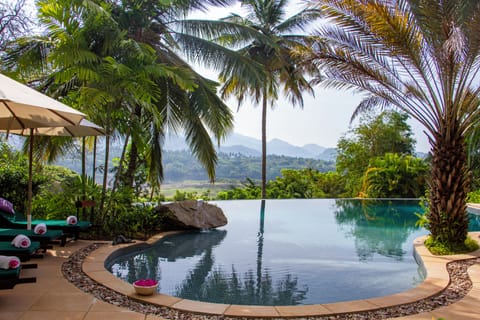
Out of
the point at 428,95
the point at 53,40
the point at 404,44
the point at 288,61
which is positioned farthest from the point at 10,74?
the point at 288,61

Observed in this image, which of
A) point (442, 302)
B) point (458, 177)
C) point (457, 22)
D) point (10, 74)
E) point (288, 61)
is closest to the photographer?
point (442, 302)

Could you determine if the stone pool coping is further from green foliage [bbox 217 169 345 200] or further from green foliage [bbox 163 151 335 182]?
green foliage [bbox 217 169 345 200]

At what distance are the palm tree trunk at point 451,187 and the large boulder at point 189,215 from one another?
4741 mm

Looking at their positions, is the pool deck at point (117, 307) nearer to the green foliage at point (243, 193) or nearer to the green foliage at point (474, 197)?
the green foliage at point (474, 197)

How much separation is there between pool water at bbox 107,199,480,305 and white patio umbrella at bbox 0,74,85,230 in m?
2.22

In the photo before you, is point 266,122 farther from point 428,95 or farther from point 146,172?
point 428,95

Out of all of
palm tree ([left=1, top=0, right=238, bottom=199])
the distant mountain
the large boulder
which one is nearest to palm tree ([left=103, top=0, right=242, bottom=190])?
palm tree ([left=1, top=0, right=238, bottom=199])

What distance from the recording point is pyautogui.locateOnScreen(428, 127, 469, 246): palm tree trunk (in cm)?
623

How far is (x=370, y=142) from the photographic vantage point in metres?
19.8

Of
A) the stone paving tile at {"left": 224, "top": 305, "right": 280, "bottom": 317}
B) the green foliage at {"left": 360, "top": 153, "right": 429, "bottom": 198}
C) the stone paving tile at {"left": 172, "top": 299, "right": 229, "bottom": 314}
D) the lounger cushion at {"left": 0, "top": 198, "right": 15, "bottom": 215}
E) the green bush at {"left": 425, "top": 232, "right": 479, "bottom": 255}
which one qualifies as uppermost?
the green foliage at {"left": 360, "top": 153, "right": 429, "bottom": 198}

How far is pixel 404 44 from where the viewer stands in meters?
6.01

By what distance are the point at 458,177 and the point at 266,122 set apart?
12.1 m

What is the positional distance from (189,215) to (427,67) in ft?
18.1

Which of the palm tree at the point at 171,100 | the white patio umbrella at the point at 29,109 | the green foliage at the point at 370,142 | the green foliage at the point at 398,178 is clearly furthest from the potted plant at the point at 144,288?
the green foliage at the point at 370,142
